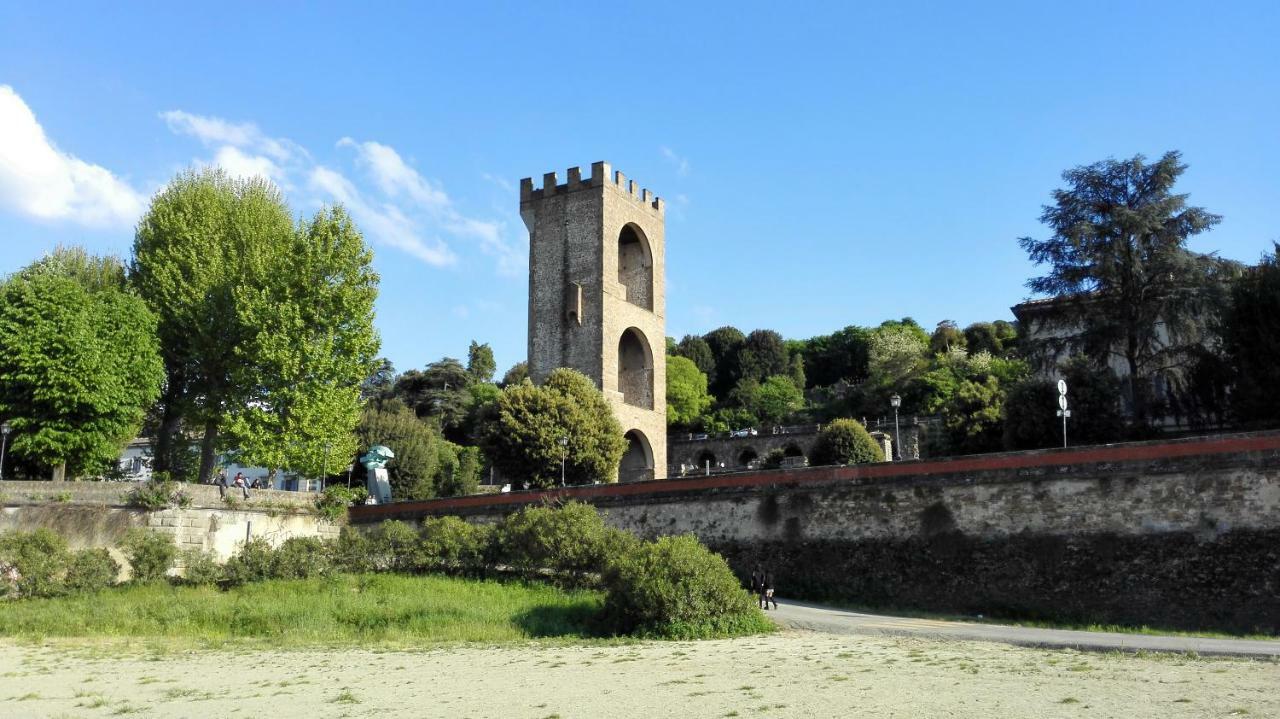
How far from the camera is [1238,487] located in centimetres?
1773

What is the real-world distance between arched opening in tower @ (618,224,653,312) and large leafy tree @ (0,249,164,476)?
21.8m

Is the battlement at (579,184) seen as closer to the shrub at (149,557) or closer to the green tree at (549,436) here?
the green tree at (549,436)

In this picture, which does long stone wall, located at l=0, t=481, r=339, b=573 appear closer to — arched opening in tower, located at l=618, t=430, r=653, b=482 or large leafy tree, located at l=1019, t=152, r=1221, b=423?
arched opening in tower, located at l=618, t=430, r=653, b=482

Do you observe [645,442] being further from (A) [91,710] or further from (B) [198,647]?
(A) [91,710]

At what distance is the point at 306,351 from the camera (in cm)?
2841

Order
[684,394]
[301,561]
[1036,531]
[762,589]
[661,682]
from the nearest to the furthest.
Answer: [661,682]
[1036,531]
[762,589]
[301,561]
[684,394]

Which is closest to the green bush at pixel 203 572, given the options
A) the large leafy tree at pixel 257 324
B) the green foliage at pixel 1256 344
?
the large leafy tree at pixel 257 324

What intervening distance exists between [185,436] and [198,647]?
16.7 metres

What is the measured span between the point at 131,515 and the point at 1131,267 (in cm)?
2682

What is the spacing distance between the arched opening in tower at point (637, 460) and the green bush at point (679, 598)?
78.6ft

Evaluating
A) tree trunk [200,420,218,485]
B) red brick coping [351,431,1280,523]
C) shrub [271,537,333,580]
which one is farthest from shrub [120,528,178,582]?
red brick coping [351,431,1280,523]

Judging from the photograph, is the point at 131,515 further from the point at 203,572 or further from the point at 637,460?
the point at 637,460

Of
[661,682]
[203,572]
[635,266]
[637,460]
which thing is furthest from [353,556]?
[635,266]

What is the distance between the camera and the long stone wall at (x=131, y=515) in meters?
24.3
